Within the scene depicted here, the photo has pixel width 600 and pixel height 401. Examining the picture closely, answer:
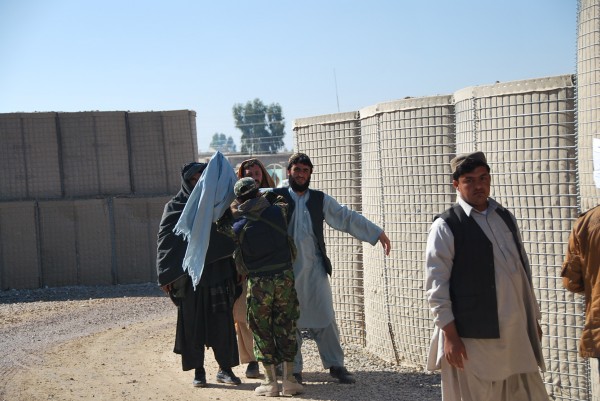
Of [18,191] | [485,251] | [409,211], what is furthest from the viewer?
[18,191]

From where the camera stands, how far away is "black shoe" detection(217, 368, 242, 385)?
24.9 ft

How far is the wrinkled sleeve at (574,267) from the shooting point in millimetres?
4789

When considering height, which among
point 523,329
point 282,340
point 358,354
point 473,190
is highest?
point 473,190

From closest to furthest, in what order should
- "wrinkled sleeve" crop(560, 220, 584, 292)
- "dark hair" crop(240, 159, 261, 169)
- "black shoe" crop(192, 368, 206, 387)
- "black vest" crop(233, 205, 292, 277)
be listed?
"wrinkled sleeve" crop(560, 220, 584, 292) < "black vest" crop(233, 205, 292, 277) < "black shoe" crop(192, 368, 206, 387) < "dark hair" crop(240, 159, 261, 169)

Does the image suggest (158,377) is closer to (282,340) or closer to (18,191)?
(282,340)

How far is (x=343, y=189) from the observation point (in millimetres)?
8945

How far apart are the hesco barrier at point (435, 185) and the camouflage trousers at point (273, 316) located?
4.30ft

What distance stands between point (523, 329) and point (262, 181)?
3.69m

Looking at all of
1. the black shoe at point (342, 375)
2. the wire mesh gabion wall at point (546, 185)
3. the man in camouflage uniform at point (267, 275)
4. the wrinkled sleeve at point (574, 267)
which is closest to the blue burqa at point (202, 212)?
the man in camouflage uniform at point (267, 275)

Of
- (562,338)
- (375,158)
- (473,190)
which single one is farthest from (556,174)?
(375,158)

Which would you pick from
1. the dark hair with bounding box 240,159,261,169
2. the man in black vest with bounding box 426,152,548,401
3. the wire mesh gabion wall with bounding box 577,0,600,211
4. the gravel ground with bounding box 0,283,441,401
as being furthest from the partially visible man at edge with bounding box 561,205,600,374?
the dark hair with bounding box 240,159,261,169

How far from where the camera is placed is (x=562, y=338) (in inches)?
236

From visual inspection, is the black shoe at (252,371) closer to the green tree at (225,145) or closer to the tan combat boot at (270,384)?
the tan combat boot at (270,384)

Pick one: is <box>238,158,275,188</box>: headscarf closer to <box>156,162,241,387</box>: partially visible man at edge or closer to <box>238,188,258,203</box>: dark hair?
<box>156,162,241,387</box>: partially visible man at edge
